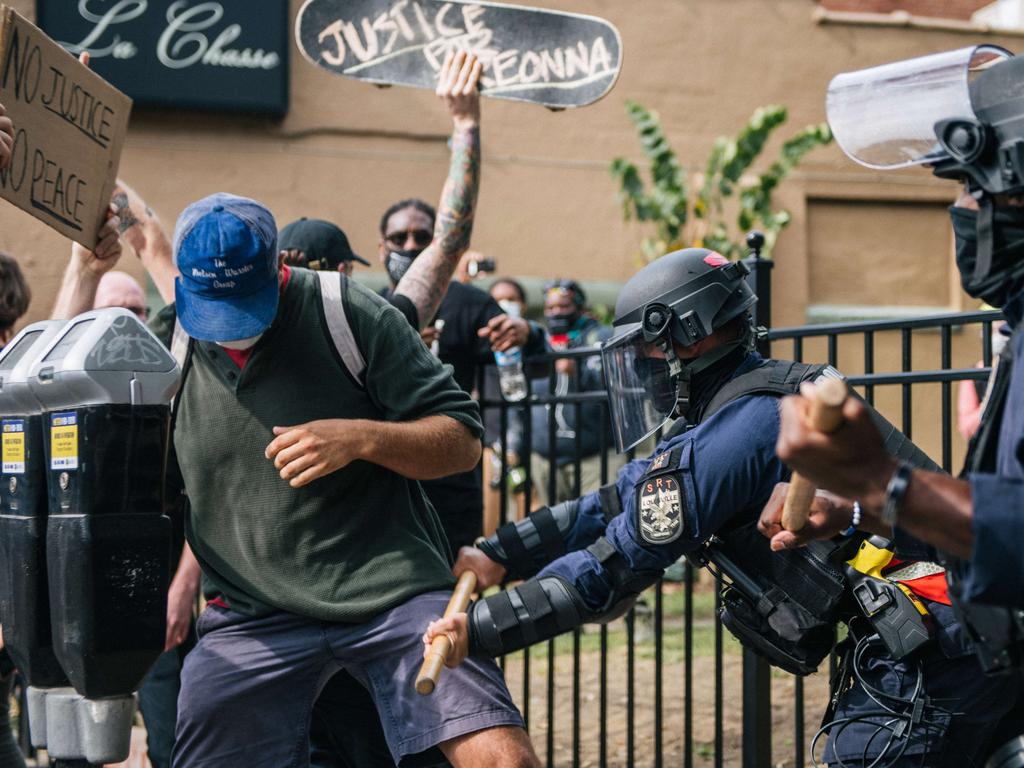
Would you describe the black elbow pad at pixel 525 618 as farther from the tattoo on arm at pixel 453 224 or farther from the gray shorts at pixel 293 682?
the tattoo on arm at pixel 453 224

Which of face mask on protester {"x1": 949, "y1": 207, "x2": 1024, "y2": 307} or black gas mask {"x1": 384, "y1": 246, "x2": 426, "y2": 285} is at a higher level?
black gas mask {"x1": 384, "y1": 246, "x2": 426, "y2": 285}

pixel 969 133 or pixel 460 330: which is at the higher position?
pixel 969 133

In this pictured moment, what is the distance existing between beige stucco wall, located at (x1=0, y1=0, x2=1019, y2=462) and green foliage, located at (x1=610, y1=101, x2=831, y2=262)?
461mm

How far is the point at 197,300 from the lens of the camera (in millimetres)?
3305

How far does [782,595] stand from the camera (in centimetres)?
296

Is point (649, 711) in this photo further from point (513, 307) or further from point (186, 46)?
point (186, 46)

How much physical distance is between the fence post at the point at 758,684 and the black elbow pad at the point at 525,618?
4.52ft

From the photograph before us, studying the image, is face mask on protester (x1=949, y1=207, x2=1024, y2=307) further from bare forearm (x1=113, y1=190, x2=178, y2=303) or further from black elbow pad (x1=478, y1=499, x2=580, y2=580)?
bare forearm (x1=113, y1=190, x2=178, y2=303)

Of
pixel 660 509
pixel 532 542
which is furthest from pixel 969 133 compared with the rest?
pixel 532 542

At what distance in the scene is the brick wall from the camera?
1403cm

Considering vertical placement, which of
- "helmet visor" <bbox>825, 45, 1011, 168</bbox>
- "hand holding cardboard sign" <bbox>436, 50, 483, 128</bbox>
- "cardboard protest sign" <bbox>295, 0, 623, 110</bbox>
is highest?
"cardboard protest sign" <bbox>295, 0, 623, 110</bbox>

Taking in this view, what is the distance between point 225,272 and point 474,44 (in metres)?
1.63

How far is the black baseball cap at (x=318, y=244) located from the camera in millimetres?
4348

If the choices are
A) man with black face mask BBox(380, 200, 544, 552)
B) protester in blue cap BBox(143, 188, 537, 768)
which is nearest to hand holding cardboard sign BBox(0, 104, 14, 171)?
protester in blue cap BBox(143, 188, 537, 768)
